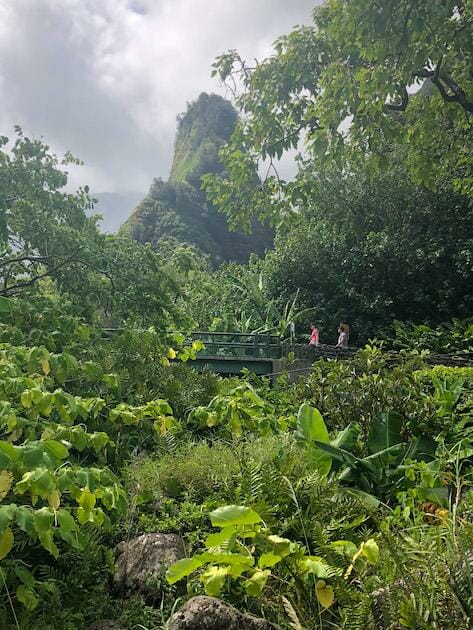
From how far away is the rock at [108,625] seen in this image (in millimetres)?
3073

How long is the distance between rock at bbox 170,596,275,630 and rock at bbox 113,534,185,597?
0.71 meters

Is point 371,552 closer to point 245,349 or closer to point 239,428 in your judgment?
point 239,428

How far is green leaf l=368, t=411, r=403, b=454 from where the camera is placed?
198 inches

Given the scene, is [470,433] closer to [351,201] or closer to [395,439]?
[395,439]

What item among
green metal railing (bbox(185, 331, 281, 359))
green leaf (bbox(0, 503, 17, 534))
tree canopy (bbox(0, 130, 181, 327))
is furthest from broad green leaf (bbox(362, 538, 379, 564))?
green metal railing (bbox(185, 331, 281, 359))

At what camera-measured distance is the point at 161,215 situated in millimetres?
53594

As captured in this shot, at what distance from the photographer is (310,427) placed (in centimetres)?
471

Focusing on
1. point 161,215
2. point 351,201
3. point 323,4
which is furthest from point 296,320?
point 161,215

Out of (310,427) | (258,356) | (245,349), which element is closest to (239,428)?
(310,427)

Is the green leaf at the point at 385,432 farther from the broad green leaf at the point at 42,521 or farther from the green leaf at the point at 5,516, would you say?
the green leaf at the point at 5,516

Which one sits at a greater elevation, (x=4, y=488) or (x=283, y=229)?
(x=283, y=229)

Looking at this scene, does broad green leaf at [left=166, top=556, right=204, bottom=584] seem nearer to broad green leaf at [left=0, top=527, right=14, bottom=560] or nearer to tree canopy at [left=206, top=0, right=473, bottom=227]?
broad green leaf at [left=0, top=527, right=14, bottom=560]

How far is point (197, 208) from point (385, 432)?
5402cm

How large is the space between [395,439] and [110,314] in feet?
12.5
